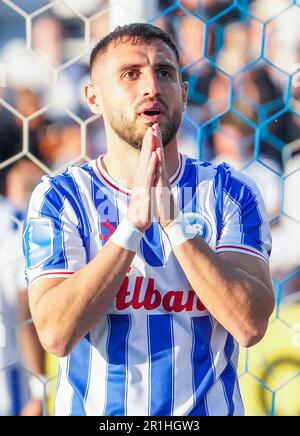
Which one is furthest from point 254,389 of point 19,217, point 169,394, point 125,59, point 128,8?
point 128,8

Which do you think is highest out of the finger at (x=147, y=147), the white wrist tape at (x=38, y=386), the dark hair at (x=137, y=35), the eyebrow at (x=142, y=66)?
the dark hair at (x=137, y=35)

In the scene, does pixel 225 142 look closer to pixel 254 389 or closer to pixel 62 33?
pixel 62 33

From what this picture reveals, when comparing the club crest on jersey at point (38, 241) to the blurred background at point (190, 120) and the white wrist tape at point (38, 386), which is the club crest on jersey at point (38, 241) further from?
the white wrist tape at point (38, 386)

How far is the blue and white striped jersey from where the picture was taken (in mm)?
1042

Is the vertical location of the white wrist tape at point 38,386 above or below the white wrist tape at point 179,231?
below

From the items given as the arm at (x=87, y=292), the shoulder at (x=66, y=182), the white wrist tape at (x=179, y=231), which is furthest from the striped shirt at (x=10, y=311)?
the white wrist tape at (x=179, y=231)

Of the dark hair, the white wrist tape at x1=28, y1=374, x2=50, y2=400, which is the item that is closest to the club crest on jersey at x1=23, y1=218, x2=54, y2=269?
the dark hair

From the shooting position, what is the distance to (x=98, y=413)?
3.47ft

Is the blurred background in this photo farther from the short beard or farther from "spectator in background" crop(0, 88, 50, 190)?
the short beard

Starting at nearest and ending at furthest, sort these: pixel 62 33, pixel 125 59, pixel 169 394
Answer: pixel 169 394, pixel 125 59, pixel 62 33

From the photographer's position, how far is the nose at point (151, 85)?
43.1 inches

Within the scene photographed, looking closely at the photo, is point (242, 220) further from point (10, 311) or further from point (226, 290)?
point (10, 311)

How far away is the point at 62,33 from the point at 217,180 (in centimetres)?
60

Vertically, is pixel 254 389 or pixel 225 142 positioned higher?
pixel 225 142
